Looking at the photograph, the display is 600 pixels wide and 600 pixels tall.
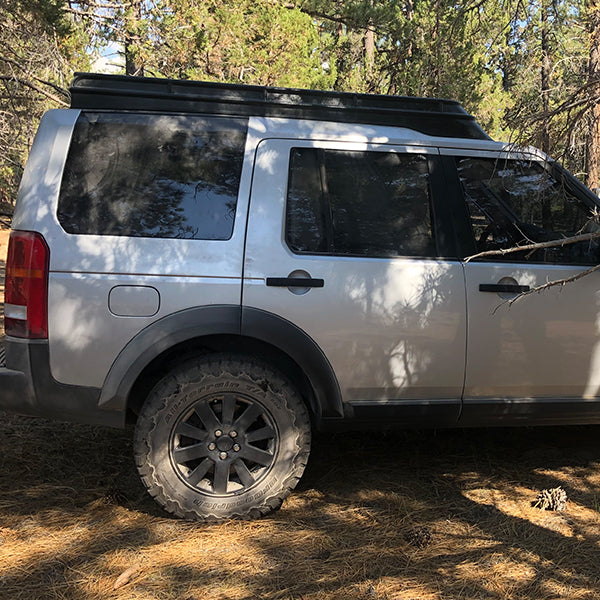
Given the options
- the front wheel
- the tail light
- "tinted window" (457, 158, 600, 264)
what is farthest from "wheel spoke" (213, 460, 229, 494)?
"tinted window" (457, 158, 600, 264)

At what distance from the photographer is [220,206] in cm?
314

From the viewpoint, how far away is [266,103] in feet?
10.7

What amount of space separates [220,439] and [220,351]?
438mm

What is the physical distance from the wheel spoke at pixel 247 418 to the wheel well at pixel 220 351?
23 cm

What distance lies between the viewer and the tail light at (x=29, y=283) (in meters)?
2.92

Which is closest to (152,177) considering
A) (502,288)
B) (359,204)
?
(359,204)

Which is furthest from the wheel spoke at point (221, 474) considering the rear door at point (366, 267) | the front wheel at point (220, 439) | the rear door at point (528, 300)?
the rear door at point (528, 300)

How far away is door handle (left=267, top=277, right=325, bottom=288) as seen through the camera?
3.09 meters

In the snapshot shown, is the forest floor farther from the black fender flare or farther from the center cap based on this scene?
the black fender flare

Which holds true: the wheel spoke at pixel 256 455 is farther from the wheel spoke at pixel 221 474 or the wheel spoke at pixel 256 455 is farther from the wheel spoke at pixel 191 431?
the wheel spoke at pixel 191 431

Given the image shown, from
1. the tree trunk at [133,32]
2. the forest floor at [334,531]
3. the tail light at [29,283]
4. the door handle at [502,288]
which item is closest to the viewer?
the forest floor at [334,531]

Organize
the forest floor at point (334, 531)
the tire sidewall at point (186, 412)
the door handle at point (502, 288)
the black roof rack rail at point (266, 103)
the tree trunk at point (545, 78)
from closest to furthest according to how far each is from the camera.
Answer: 1. the forest floor at point (334, 531)
2. the tire sidewall at point (186, 412)
3. the black roof rack rail at point (266, 103)
4. the door handle at point (502, 288)
5. the tree trunk at point (545, 78)

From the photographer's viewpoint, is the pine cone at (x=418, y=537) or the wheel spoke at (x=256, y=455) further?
the wheel spoke at (x=256, y=455)

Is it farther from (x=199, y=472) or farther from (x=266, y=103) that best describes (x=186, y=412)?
(x=266, y=103)
